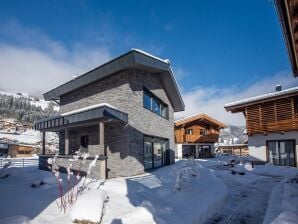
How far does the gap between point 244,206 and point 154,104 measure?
10.9 m

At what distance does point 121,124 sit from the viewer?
13734mm

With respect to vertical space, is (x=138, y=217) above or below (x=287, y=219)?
below

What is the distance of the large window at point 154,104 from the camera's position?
16.9 m

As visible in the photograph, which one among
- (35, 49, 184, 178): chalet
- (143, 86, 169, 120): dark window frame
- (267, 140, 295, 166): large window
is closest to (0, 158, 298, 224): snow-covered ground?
(35, 49, 184, 178): chalet

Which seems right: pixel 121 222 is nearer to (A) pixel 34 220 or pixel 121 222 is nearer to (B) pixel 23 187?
(A) pixel 34 220

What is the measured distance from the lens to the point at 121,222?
624 cm

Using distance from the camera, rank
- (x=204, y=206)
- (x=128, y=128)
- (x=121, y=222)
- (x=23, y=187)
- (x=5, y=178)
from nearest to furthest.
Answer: (x=121, y=222), (x=204, y=206), (x=23, y=187), (x=5, y=178), (x=128, y=128)

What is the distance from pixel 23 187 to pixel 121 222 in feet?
16.8

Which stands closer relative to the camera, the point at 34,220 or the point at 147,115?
the point at 34,220

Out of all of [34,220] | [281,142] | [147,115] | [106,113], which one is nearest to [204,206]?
[34,220]

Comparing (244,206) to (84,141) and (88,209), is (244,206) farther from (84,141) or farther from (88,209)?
(84,141)

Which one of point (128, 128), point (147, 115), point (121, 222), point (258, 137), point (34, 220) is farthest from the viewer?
point (258, 137)

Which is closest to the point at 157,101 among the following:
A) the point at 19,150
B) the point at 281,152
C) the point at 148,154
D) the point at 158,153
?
the point at 158,153

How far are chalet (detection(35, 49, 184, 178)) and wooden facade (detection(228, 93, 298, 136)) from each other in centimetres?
871
